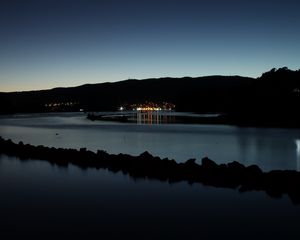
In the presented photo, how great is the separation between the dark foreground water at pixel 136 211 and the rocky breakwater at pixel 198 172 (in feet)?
1.56

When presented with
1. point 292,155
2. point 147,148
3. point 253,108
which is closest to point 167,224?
point 292,155

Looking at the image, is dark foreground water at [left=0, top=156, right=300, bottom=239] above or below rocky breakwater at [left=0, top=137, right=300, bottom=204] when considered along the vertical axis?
below

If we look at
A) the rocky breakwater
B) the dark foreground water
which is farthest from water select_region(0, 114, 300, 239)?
the rocky breakwater

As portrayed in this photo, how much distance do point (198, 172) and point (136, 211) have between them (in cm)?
344

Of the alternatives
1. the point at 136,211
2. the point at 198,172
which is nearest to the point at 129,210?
the point at 136,211

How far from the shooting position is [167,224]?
711cm

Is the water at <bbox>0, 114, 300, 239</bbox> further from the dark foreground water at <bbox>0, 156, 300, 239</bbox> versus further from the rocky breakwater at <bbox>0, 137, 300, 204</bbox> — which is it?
the rocky breakwater at <bbox>0, 137, 300, 204</bbox>

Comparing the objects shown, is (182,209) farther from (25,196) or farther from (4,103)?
(4,103)

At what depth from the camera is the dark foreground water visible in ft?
21.9

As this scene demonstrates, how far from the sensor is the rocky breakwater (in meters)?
9.27

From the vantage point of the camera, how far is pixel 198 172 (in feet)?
35.8

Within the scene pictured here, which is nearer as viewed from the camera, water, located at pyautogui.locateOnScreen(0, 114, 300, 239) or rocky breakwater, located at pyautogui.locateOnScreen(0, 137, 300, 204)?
water, located at pyautogui.locateOnScreen(0, 114, 300, 239)

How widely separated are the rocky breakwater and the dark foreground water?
474mm

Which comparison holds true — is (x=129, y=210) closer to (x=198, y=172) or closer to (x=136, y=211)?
(x=136, y=211)
